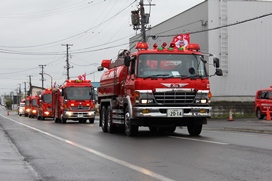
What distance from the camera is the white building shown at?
4000cm

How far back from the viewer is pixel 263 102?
104ft

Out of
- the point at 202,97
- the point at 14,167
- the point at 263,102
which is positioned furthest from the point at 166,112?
the point at 263,102

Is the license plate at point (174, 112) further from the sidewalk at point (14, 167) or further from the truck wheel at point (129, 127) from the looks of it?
the sidewalk at point (14, 167)

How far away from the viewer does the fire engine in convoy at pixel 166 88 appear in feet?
49.3

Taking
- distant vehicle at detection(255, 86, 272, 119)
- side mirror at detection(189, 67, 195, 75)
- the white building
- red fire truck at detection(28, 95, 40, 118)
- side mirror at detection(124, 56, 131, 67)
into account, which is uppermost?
the white building

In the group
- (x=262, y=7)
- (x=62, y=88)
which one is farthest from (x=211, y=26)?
(x=62, y=88)

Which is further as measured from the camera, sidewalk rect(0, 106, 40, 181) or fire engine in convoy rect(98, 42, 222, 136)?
fire engine in convoy rect(98, 42, 222, 136)

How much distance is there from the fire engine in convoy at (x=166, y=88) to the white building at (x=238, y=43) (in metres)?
24.5

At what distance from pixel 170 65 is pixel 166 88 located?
91cm

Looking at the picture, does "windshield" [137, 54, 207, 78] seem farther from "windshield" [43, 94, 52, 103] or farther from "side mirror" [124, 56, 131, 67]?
"windshield" [43, 94, 52, 103]

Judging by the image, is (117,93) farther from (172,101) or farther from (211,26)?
(211,26)

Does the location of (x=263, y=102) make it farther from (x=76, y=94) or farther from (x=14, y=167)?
(x=14, y=167)

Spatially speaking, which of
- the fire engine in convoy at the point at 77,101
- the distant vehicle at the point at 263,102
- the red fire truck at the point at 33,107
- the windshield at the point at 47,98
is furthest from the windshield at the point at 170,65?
the red fire truck at the point at 33,107

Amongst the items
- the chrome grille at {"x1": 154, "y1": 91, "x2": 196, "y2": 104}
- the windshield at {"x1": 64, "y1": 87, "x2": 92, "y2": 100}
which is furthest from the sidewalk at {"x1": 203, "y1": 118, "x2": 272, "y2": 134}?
the windshield at {"x1": 64, "y1": 87, "x2": 92, "y2": 100}
